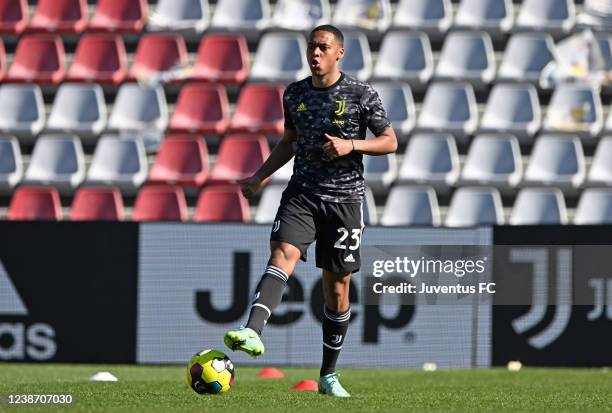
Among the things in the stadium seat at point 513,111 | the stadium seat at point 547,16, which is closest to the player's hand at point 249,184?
the stadium seat at point 513,111

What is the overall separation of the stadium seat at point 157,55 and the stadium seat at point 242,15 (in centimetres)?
60

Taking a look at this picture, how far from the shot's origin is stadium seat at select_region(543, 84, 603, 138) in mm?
13914

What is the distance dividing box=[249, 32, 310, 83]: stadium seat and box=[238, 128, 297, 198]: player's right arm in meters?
8.16

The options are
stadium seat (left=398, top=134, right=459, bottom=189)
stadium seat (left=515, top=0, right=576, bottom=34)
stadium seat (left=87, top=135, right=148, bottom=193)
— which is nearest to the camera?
stadium seat (left=398, top=134, right=459, bottom=189)

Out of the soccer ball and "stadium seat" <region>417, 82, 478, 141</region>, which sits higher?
"stadium seat" <region>417, 82, 478, 141</region>

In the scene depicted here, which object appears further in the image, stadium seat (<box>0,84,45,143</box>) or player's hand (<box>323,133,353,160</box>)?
stadium seat (<box>0,84,45,143</box>)

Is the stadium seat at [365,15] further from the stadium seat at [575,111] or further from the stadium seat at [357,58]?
the stadium seat at [575,111]

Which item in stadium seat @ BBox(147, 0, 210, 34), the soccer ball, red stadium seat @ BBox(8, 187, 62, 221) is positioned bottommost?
red stadium seat @ BBox(8, 187, 62, 221)

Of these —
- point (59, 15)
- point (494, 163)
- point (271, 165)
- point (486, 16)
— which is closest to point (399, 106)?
point (494, 163)

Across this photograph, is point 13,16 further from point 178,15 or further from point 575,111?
point 575,111

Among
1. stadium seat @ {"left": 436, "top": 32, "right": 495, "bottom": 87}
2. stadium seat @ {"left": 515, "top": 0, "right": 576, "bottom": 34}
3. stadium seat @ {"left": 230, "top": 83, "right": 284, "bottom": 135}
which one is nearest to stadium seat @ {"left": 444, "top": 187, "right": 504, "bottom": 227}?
stadium seat @ {"left": 436, "top": 32, "right": 495, "bottom": 87}

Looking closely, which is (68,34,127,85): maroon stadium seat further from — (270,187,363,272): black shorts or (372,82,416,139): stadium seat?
(270,187,363,272): black shorts

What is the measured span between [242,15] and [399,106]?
259 cm

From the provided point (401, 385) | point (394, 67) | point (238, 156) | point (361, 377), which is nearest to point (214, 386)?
point (401, 385)
